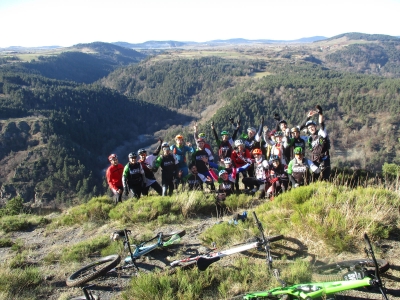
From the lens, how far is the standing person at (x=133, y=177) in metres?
8.04

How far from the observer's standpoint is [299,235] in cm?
493

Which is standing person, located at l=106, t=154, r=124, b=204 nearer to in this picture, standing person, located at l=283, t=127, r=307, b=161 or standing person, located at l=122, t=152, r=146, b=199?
standing person, located at l=122, t=152, r=146, b=199

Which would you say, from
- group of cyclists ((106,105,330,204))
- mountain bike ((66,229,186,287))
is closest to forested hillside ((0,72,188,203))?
group of cyclists ((106,105,330,204))

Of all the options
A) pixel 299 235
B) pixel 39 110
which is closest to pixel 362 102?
pixel 299 235

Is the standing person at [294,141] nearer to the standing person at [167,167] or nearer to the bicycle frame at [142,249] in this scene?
the standing person at [167,167]

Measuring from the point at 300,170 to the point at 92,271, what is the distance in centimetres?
518

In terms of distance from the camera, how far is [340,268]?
3961 mm

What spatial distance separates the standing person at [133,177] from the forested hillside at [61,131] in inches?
2619

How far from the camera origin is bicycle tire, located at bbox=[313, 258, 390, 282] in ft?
12.5

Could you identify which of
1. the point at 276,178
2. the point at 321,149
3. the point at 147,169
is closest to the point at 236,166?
the point at 276,178

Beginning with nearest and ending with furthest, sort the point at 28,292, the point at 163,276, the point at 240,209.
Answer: the point at 163,276
the point at 28,292
the point at 240,209

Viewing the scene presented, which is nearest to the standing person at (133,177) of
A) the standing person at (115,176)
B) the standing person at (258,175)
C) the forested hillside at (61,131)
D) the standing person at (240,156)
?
the standing person at (115,176)

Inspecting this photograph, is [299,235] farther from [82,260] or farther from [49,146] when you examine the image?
[49,146]

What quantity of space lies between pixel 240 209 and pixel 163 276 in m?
3.59
